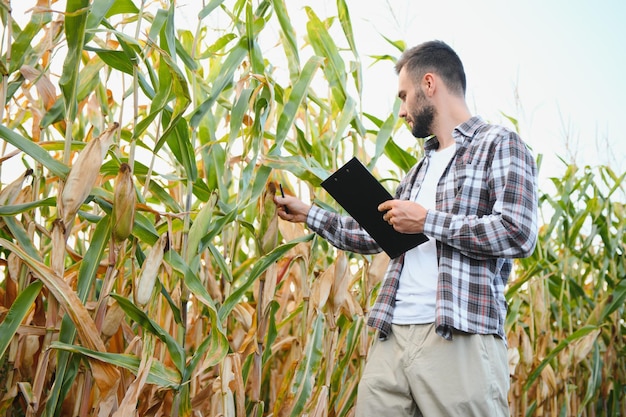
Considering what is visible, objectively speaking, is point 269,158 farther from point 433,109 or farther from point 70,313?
point 70,313

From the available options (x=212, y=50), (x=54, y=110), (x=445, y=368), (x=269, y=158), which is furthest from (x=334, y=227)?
(x=54, y=110)

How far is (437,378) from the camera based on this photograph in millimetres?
1413

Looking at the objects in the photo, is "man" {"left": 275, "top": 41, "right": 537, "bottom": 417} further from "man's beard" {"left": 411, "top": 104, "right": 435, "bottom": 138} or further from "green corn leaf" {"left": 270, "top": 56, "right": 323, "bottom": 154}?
"green corn leaf" {"left": 270, "top": 56, "right": 323, "bottom": 154}

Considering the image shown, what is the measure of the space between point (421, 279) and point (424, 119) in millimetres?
427

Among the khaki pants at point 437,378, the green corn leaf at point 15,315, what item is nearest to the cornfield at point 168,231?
the green corn leaf at point 15,315

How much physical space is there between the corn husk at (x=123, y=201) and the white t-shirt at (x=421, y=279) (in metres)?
0.66

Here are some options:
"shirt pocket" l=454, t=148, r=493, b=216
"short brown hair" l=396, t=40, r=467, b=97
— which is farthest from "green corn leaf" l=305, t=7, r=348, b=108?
"shirt pocket" l=454, t=148, r=493, b=216

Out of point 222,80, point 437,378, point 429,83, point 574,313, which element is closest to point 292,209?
A: point 222,80

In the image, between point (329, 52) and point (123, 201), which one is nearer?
point (123, 201)

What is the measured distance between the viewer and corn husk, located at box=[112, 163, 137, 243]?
1.31m

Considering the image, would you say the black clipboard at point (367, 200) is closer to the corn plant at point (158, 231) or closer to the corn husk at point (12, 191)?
the corn plant at point (158, 231)

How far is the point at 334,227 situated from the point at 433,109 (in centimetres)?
41

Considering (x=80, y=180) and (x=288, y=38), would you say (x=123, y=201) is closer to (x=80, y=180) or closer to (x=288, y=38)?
(x=80, y=180)

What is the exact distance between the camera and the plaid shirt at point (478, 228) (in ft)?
4.62
